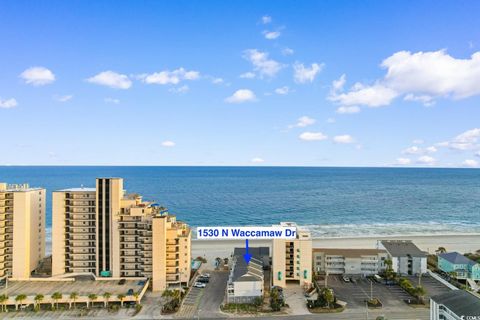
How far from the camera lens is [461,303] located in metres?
30.1

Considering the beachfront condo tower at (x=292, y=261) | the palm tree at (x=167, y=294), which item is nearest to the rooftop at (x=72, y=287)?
the palm tree at (x=167, y=294)

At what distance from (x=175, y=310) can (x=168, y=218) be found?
562 inches

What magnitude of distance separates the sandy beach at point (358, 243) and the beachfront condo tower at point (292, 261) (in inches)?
687

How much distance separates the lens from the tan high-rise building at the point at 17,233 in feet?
153

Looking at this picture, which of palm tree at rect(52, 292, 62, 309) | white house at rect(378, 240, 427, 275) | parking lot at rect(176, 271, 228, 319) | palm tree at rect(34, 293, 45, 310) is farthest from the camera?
white house at rect(378, 240, 427, 275)

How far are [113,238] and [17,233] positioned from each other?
13443 millimetres

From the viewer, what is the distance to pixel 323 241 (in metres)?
74.2

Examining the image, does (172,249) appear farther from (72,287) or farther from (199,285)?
(72,287)

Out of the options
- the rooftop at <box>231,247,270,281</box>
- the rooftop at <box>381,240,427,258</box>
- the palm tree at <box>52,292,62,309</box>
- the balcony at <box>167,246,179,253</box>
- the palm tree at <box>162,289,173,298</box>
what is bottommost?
the palm tree at <box>162,289,173,298</box>

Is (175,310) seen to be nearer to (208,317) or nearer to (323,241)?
(208,317)

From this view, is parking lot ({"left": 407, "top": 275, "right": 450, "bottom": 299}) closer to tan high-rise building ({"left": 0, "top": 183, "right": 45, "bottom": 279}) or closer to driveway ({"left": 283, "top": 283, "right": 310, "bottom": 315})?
driveway ({"left": 283, "top": 283, "right": 310, "bottom": 315})

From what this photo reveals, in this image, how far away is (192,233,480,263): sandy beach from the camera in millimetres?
66375

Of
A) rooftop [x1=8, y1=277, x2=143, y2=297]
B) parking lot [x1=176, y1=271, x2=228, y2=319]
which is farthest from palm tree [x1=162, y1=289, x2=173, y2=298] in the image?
rooftop [x1=8, y1=277, x2=143, y2=297]

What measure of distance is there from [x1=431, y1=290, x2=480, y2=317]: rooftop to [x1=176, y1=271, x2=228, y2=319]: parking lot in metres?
23.0
